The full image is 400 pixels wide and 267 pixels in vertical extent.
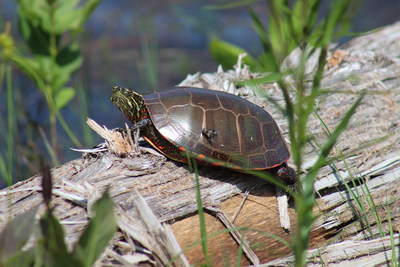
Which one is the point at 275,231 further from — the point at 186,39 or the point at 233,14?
the point at 233,14

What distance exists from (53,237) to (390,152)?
1997mm

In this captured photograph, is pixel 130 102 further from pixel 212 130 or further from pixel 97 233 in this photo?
pixel 97 233

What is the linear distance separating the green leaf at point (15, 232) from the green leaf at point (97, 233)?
18 cm

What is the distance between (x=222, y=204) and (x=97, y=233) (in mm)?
891

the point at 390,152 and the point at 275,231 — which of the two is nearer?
the point at 275,231

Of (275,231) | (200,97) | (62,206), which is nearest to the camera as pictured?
(62,206)

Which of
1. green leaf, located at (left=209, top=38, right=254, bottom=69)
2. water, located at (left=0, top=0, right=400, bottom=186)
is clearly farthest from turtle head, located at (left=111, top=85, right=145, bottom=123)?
water, located at (left=0, top=0, right=400, bottom=186)

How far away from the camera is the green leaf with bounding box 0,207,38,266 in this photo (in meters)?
1.63

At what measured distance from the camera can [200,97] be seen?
8.57 feet

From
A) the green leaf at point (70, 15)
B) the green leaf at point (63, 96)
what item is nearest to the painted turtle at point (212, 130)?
the green leaf at point (70, 15)

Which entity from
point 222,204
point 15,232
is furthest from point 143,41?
point 15,232

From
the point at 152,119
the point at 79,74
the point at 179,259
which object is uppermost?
the point at 79,74

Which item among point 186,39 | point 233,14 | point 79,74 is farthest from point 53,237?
point 233,14

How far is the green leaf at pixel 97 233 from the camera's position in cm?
159
